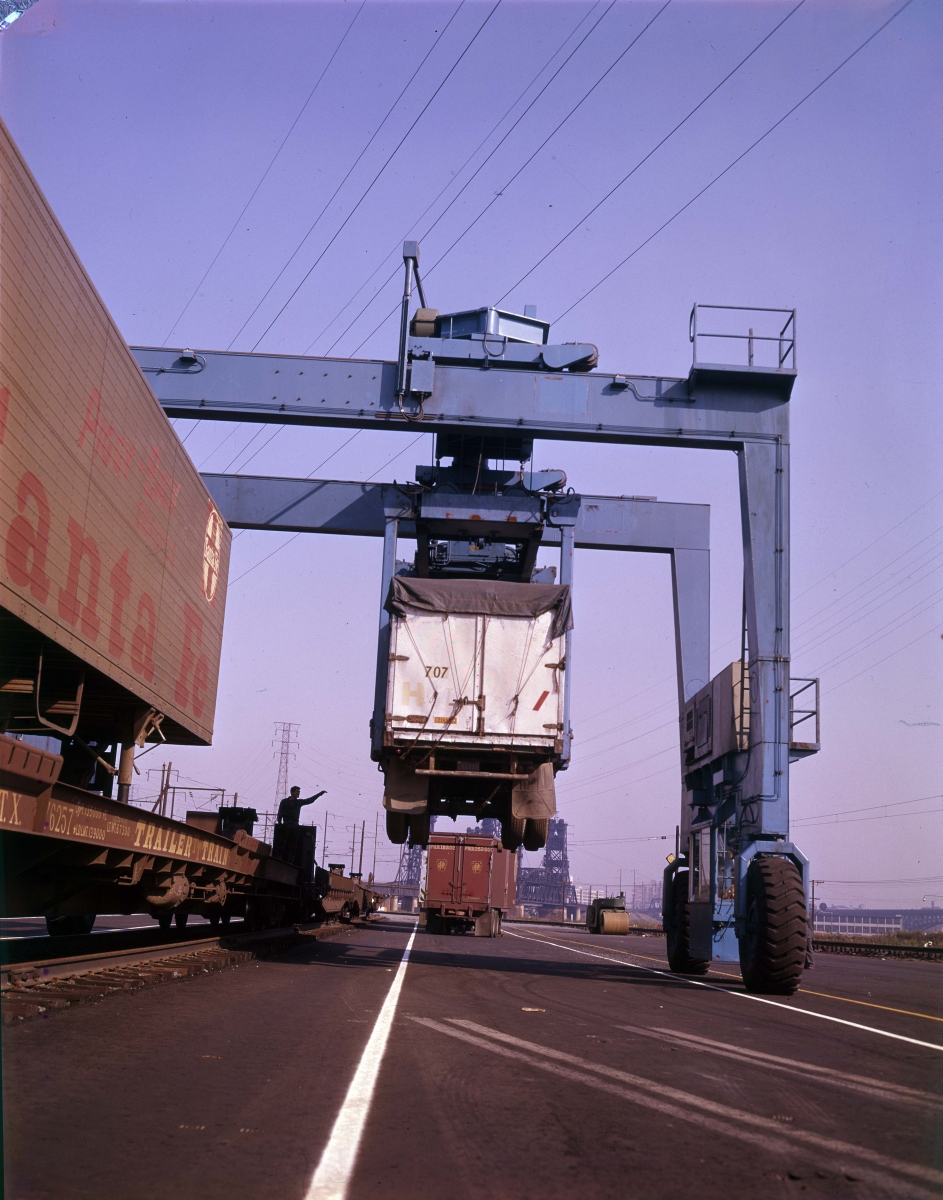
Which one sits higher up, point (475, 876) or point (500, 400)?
point (500, 400)

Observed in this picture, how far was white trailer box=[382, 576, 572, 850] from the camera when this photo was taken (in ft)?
44.1

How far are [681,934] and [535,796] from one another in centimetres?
403

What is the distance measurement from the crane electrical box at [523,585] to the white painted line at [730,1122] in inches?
262

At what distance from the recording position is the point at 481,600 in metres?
13.9

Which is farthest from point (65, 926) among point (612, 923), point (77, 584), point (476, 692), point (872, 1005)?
point (612, 923)

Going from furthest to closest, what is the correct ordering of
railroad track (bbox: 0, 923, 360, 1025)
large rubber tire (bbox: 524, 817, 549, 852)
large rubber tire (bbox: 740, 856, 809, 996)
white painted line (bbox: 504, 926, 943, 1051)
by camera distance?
large rubber tire (bbox: 524, 817, 549, 852)
large rubber tire (bbox: 740, 856, 809, 996)
white painted line (bbox: 504, 926, 943, 1051)
railroad track (bbox: 0, 923, 360, 1025)

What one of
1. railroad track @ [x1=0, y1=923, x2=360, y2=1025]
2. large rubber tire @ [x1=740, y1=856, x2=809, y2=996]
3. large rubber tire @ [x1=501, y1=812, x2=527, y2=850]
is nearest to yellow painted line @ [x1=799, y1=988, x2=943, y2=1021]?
large rubber tire @ [x1=740, y1=856, x2=809, y2=996]

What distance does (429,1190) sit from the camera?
12.0 ft

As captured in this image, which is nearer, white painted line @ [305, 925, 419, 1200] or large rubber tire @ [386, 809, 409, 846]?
white painted line @ [305, 925, 419, 1200]

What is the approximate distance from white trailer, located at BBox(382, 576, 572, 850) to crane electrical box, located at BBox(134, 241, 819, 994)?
0.09ft

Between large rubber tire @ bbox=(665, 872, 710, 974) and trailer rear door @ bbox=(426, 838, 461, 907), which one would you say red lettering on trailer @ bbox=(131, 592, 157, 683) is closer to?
large rubber tire @ bbox=(665, 872, 710, 974)

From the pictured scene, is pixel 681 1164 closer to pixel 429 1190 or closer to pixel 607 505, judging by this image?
pixel 429 1190

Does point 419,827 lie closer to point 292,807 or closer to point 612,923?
point 292,807

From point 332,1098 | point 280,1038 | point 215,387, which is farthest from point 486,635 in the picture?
point 332,1098
